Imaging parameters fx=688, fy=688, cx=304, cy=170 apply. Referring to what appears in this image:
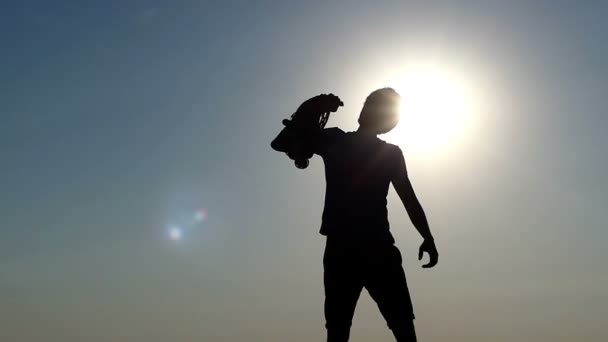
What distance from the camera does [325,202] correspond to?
6.59m

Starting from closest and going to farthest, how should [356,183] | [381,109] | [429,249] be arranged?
1. [356,183]
2. [429,249]
3. [381,109]

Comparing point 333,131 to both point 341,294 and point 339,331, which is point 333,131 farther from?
point 339,331

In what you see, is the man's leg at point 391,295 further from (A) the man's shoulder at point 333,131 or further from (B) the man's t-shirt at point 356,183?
(A) the man's shoulder at point 333,131

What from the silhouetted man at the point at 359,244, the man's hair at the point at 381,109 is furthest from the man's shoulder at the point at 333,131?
the man's hair at the point at 381,109

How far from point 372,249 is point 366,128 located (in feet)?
4.20

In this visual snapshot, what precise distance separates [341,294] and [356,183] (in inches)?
41.2

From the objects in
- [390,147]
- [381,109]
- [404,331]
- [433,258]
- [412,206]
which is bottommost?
[404,331]

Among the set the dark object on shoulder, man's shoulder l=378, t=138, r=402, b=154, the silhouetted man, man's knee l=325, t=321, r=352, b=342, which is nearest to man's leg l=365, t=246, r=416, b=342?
the silhouetted man

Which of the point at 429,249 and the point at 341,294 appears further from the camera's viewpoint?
the point at 429,249

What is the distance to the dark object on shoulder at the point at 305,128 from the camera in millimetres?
6832

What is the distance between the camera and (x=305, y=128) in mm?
6863

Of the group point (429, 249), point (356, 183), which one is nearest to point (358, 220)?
point (356, 183)

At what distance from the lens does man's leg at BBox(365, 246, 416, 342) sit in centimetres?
638

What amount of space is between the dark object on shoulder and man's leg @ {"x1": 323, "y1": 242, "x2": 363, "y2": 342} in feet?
3.39
